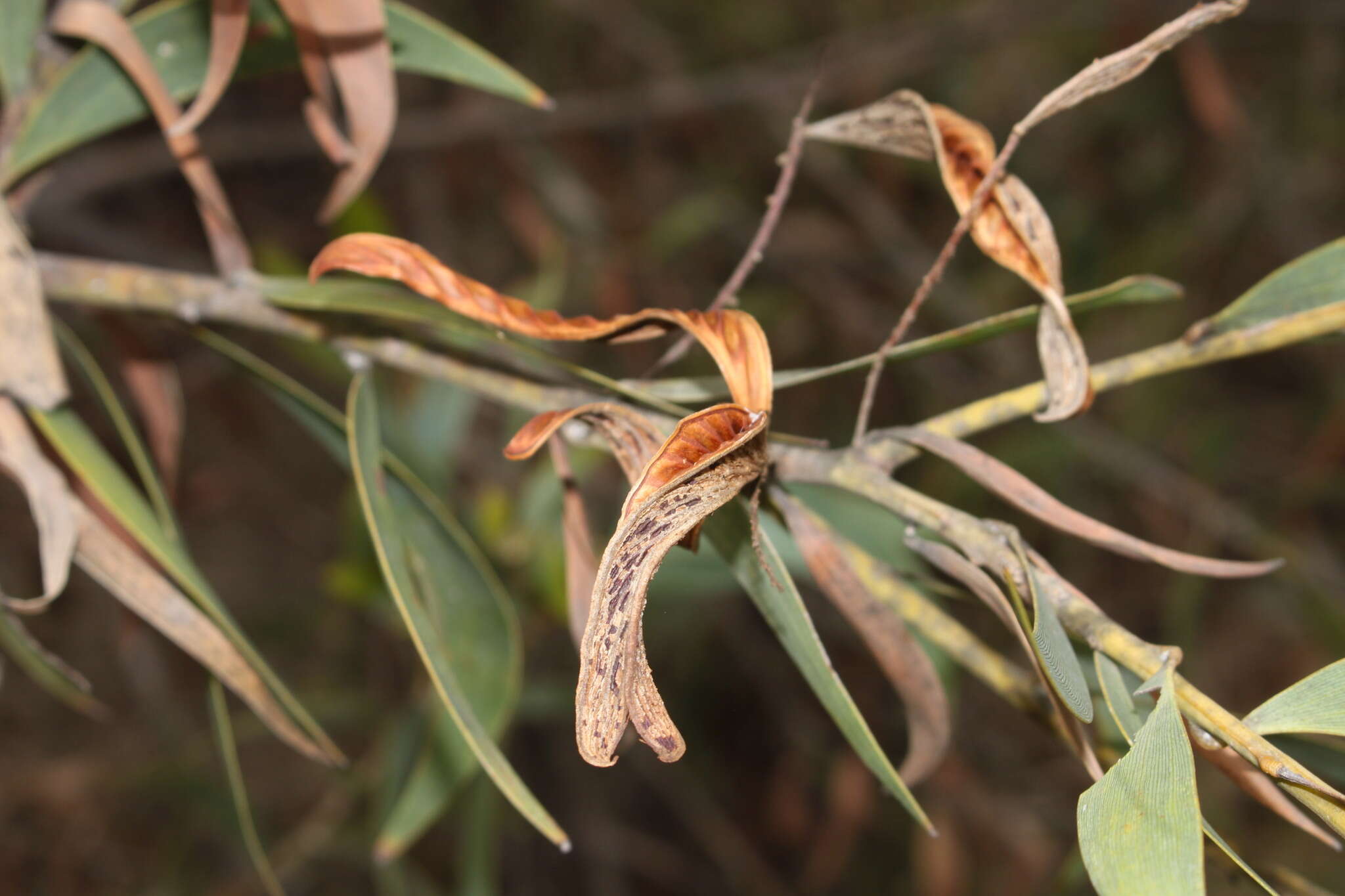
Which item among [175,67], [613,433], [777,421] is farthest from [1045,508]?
[777,421]

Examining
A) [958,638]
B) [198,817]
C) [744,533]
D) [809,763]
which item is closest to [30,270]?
[744,533]

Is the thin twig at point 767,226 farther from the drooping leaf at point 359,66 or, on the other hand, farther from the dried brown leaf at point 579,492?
the drooping leaf at point 359,66

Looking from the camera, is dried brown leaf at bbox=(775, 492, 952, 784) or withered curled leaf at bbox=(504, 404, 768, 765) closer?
withered curled leaf at bbox=(504, 404, 768, 765)

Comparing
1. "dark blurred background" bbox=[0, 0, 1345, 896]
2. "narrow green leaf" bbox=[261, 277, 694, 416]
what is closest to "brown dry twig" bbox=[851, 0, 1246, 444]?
"narrow green leaf" bbox=[261, 277, 694, 416]

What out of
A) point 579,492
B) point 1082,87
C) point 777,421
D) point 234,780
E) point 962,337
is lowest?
point 777,421

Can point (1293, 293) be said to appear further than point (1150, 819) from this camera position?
Yes

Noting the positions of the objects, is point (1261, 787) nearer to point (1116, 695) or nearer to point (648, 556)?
point (1116, 695)

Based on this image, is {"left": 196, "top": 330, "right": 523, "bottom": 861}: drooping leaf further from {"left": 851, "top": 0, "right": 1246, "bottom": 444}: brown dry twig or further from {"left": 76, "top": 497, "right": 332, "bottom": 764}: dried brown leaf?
{"left": 851, "top": 0, "right": 1246, "bottom": 444}: brown dry twig

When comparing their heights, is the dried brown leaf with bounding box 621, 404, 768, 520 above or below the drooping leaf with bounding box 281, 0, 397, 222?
below
